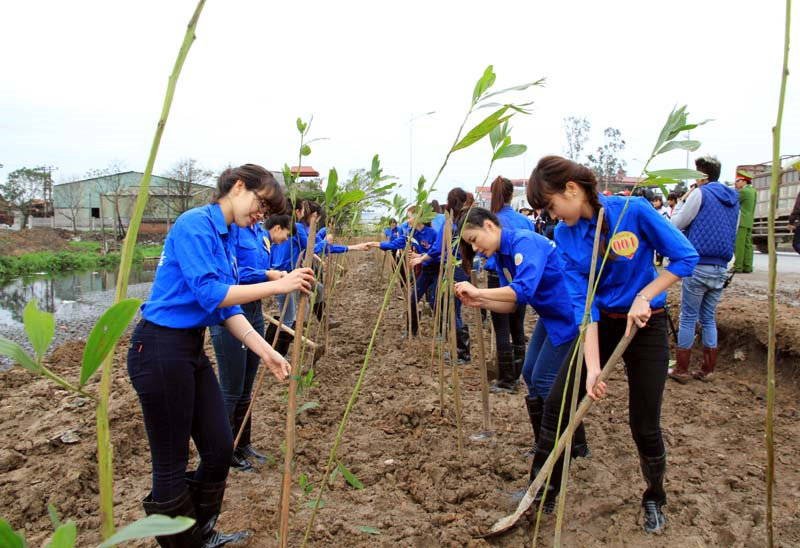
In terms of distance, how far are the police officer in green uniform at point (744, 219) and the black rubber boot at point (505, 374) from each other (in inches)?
107

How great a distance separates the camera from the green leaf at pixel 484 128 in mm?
1090

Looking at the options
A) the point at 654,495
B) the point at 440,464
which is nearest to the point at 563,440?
the point at 654,495

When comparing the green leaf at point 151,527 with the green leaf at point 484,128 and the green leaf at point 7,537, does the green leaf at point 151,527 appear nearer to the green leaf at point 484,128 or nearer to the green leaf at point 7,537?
the green leaf at point 7,537

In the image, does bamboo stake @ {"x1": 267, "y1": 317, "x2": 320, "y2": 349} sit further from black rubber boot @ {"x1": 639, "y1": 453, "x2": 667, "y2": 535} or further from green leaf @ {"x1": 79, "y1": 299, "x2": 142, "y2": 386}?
black rubber boot @ {"x1": 639, "y1": 453, "x2": 667, "y2": 535}

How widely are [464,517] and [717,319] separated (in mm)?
3588

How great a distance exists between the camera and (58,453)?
10.2 feet

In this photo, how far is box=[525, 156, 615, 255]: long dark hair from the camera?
1985 mm

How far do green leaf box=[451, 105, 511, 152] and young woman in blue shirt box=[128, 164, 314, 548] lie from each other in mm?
689

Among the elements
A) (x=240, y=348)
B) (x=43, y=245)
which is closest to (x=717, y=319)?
(x=240, y=348)

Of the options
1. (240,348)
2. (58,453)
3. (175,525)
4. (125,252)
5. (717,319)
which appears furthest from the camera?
(717,319)

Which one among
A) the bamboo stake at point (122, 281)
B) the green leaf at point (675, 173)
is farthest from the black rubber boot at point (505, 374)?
the bamboo stake at point (122, 281)

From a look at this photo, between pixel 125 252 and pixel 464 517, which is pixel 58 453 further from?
pixel 125 252

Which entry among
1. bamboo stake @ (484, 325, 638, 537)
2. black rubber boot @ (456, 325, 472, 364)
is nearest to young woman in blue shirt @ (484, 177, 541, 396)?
black rubber boot @ (456, 325, 472, 364)

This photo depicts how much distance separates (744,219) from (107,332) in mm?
5885
